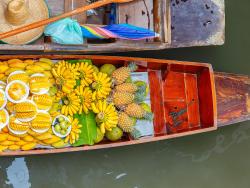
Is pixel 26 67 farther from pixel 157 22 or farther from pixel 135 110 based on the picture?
pixel 157 22

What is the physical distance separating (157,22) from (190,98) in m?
1.04

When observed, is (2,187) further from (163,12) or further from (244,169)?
(244,169)

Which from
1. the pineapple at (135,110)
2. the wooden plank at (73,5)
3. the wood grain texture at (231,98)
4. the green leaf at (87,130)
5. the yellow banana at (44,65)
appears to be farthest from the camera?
the wood grain texture at (231,98)

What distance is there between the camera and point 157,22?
4.37 metres

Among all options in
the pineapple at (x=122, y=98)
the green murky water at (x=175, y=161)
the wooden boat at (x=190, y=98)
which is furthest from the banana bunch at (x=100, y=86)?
the green murky water at (x=175, y=161)

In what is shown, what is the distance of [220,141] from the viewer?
5637 mm

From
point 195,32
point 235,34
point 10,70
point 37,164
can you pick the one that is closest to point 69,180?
point 37,164

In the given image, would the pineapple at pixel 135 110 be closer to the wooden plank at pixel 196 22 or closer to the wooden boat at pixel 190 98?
the wooden boat at pixel 190 98

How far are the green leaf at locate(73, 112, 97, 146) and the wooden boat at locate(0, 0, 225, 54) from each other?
0.66 meters

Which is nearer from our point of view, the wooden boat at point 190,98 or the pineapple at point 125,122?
the pineapple at point 125,122

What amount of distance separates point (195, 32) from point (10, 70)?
208 cm

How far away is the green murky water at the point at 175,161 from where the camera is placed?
5.10 m

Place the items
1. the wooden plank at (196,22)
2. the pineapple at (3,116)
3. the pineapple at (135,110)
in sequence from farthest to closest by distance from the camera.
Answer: the wooden plank at (196,22), the pineapple at (135,110), the pineapple at (3,116)

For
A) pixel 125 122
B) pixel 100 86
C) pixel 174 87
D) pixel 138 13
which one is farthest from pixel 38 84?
pixel 174 87
